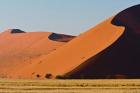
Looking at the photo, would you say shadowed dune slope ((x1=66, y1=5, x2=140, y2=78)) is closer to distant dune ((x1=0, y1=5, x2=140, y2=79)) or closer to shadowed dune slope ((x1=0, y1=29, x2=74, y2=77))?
distant dune ((x1=0, y1=5, x2=140, y2=79))

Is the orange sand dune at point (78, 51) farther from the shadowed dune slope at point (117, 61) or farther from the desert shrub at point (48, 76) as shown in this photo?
the shadowed dune slope at point (117, 61)

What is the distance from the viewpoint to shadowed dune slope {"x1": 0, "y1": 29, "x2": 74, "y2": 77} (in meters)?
92.7

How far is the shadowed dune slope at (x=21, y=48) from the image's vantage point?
3649 inches

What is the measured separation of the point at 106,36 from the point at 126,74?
1215cm

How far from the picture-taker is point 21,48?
108 meters

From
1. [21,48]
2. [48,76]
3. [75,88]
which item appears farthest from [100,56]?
[21,48]

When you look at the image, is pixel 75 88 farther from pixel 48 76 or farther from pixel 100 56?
pixel 48 76

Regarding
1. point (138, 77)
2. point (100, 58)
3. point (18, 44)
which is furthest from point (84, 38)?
point (18, 44)

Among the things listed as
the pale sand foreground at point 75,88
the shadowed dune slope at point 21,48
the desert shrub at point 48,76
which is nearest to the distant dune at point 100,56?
the desert shrub at point 48,76

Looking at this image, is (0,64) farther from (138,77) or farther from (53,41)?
(138,77)

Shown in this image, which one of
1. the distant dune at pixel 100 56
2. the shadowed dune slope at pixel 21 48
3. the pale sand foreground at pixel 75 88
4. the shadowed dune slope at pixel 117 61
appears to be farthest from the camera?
the shadowed dune slope at pixel 21 48

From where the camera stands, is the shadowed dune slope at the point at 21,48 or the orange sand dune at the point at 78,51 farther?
the shadowed dune slope at the point at 21,48

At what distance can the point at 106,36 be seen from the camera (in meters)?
A: 75.6

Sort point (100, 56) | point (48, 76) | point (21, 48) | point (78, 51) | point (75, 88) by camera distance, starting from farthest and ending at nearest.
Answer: point (21, 48), point (78, 51), point (48, 76), point (100, 56), point (75, 88)
